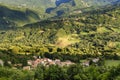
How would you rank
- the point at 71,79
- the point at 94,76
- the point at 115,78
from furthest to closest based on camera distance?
1. the point at 71,79
2. the point at 94,76
3. the point at 115,78

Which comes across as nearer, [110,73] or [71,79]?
[110,73]

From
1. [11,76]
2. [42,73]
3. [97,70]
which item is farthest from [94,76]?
[11,76]

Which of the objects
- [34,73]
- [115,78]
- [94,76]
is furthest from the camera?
[34,73]

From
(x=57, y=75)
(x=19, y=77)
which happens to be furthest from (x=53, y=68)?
(x=19, y=77)

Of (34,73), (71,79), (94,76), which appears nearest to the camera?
(94,76)

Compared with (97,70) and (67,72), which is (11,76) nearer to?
(67,72)

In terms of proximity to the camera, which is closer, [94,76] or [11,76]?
[94,76]

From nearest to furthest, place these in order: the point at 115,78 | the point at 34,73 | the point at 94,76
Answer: the point at 115,78, the point at 94,76, the point at 34,73

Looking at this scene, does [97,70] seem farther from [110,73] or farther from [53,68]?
[53,68]
